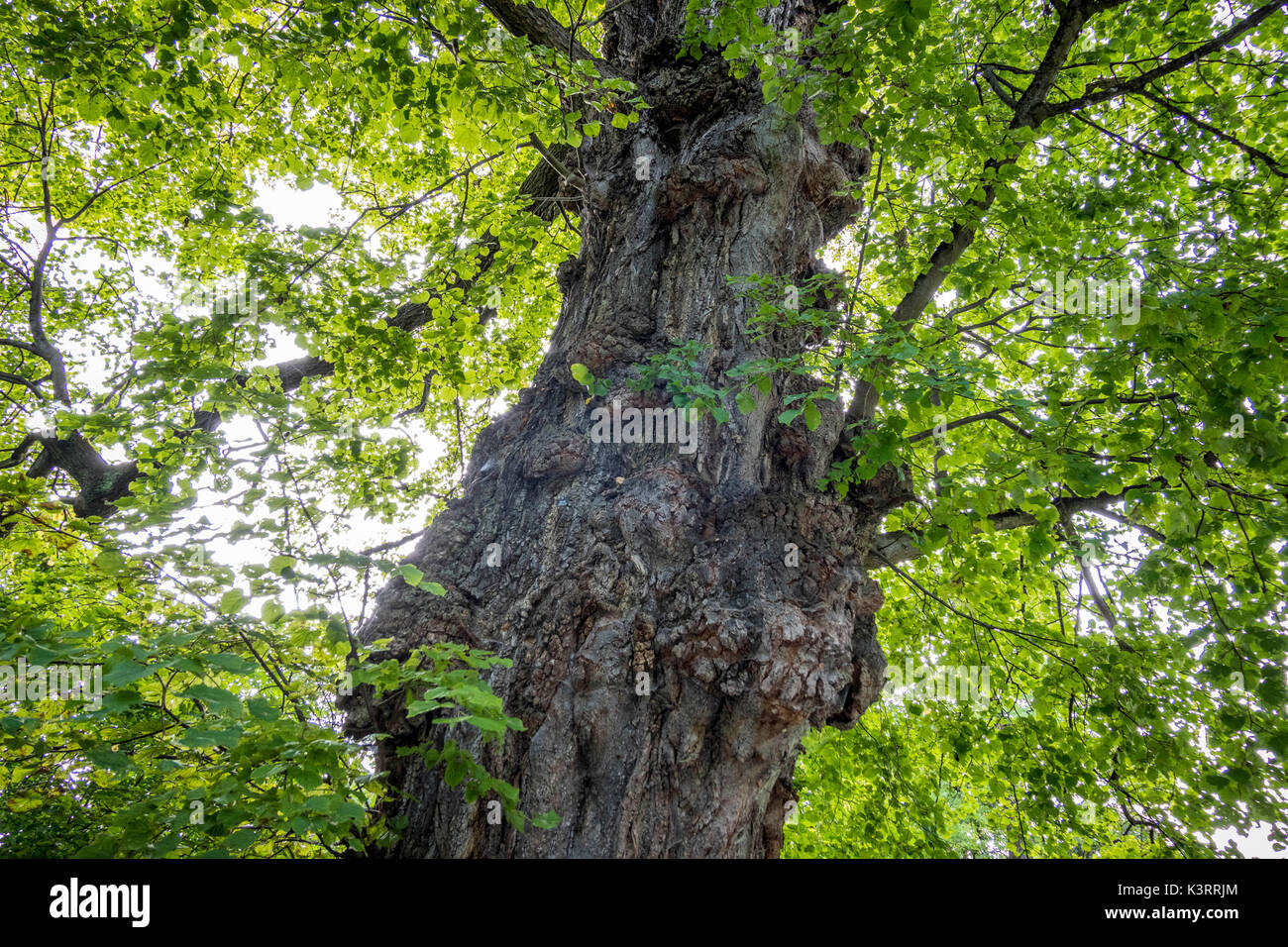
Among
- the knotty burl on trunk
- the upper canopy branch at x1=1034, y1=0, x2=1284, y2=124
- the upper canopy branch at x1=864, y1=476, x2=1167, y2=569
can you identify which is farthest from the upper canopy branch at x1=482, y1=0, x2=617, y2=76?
the upper canopy branch at x1=864, y1=476, x2=1167, y2=569

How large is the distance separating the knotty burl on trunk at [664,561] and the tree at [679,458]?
2 cm

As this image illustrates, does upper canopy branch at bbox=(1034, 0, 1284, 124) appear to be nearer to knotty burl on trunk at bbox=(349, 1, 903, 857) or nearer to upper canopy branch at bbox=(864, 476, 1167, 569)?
knotty burl on trunk at bbox=(349, 1, 903, 857)

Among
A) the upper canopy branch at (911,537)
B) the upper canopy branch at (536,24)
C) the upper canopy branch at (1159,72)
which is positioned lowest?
the upper canopy branch at (911,537)

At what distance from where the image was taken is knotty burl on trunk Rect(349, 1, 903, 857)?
2.12m

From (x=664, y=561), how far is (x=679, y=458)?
595 mm

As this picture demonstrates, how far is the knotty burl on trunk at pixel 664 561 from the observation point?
2125mm

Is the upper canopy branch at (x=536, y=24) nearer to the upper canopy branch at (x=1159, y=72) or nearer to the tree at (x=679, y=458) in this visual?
the tree at (x=679, y=458)

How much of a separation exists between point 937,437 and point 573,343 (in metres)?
2.09

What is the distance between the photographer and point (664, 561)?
255 centimetres

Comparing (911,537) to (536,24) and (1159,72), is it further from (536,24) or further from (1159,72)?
(536,24)

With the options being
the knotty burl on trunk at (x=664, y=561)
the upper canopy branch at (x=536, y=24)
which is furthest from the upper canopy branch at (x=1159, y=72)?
the upper canopy branch at (x=536, y=24)

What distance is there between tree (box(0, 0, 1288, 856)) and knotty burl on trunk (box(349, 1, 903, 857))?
0.02m
